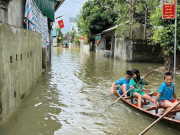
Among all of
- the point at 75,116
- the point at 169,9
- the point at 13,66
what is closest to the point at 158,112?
the point at 75,116

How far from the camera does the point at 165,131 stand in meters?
5.02

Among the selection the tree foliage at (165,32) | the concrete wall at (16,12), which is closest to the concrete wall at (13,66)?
the concrete wall at (16,12)

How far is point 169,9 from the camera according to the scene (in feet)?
33.5

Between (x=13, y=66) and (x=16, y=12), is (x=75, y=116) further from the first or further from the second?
(x=16, y=12)

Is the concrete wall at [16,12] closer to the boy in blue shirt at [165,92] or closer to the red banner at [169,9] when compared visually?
the boy in blue shirt at [165,92]

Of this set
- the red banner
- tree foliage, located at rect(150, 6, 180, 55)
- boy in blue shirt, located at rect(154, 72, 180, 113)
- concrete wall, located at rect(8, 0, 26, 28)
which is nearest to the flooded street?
boy in blue shirt, located at rect(154, 72, 180, 113)

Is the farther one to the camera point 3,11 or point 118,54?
point 118,54

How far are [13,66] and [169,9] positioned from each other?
765 centimetres

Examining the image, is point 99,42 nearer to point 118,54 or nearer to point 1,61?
point 118,54

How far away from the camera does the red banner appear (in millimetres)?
10109

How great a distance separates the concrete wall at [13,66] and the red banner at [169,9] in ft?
20.9

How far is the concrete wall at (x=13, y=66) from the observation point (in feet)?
15.9

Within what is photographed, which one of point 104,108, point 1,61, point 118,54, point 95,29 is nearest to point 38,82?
point 104,108

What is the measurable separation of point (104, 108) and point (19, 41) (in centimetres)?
309
